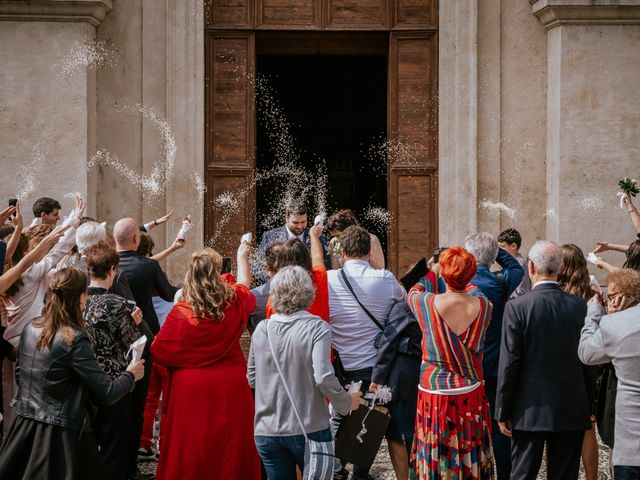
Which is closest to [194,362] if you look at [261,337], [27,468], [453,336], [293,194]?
[261,337]

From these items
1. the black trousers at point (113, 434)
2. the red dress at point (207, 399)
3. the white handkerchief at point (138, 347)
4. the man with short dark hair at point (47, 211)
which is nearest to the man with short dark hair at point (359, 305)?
the red dress at point (207, 399)

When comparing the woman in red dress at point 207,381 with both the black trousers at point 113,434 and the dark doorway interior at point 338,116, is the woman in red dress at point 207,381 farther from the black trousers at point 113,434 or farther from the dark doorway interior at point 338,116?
the dark doorway interior at point 338,116

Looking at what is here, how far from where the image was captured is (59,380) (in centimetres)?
487

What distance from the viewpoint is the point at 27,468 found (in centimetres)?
484

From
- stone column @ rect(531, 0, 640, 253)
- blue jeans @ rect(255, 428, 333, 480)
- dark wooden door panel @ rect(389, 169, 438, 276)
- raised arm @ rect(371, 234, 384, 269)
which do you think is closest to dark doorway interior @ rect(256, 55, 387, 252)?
dark wooden door panel @ rect(389, 169, 438, 276)

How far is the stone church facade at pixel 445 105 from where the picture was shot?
32.8 ft

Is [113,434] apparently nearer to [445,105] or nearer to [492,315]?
[492,315]

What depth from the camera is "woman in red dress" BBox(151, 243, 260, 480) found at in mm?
5574

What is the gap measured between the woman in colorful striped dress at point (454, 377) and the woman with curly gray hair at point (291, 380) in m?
0.74

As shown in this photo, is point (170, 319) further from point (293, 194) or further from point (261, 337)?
point (293, 194)

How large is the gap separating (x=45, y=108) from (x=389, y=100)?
12.4ft

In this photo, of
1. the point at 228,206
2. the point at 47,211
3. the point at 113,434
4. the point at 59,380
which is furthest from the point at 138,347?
the point at 228,206

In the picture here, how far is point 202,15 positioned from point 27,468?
672cm

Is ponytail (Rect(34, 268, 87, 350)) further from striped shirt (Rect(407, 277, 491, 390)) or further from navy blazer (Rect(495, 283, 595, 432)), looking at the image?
navy blazer (Rect(495, 283, 595, 432))
